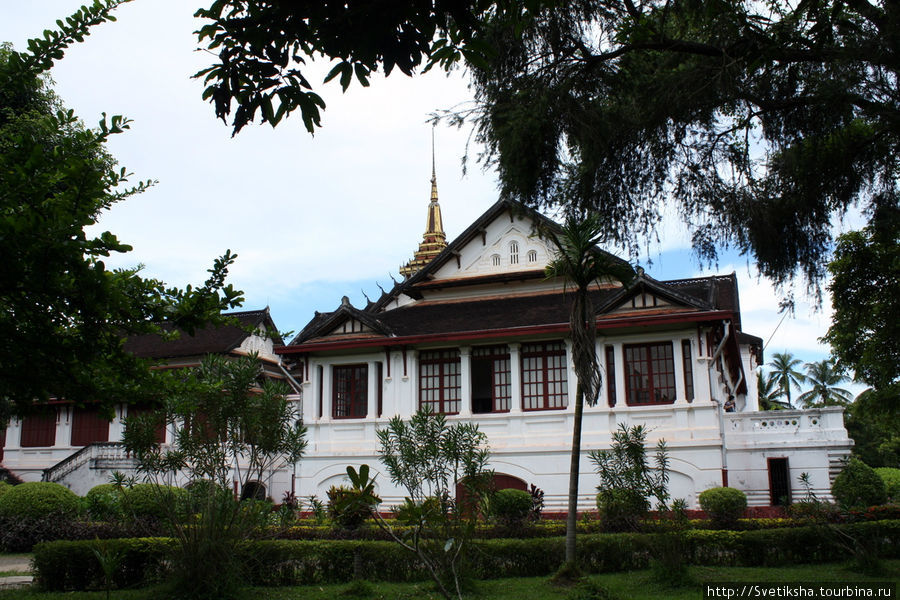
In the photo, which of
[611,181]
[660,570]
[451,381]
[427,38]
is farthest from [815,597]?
[451,381]

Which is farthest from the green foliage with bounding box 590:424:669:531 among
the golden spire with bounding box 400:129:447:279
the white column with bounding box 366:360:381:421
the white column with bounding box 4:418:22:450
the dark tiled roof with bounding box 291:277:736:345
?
the golden spire with bounding box 400:129:447:279

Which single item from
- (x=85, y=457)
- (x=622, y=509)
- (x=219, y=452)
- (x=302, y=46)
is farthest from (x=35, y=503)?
(x=302, y=46)

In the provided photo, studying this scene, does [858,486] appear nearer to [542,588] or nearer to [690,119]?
[542,588]

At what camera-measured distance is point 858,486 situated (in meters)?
17.2

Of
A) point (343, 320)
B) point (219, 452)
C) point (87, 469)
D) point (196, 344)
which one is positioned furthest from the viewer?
point (196, 344)

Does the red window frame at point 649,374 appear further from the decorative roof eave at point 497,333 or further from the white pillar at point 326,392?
the white pillar at point 326,392

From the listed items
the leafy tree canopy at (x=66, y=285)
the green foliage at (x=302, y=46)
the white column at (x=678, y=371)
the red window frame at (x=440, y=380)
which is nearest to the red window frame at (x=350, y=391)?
the red window frame at (x=440, y=380)

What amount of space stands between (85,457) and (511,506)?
17.4 m

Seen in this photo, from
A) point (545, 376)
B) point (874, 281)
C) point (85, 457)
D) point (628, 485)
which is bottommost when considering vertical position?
point (628, 485)

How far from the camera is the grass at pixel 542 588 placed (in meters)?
11.1

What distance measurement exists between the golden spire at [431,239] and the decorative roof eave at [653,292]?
30.2 m

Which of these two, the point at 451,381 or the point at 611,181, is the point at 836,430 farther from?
the point at 611,181

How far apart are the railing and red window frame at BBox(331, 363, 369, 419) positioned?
8818 millimetres

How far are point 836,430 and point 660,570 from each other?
9466 millimetres
